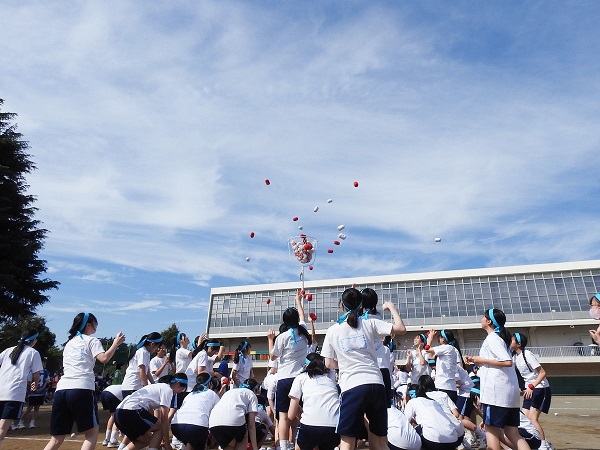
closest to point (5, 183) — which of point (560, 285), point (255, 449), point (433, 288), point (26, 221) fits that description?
point (26, 221)

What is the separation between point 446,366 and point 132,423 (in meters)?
5.27

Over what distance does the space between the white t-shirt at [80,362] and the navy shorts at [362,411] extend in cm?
286

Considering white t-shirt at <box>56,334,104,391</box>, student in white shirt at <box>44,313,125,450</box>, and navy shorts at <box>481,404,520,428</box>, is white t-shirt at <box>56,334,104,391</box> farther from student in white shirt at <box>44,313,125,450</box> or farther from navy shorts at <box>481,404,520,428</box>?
navy shorts at <box>481,404,520,428</box>

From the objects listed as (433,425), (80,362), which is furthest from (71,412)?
(433,425)

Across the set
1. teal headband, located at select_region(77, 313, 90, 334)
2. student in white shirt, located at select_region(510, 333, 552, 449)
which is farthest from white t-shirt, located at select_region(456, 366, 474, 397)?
teal headband, located at select_region(77, 313, 90, 334)

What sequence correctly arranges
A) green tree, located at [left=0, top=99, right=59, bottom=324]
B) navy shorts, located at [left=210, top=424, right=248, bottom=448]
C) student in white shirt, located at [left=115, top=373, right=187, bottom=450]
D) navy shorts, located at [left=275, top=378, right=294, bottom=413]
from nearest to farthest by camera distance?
navy shorts, located at [left=210, top=424, right=248, bottom=448] → student in white shirt, located at [left=115, top=373, right=187, bottom=450] → navy shorts, located at [left=275, top=378, right=294, bottom=413] → green tree, located at [left=0, top=99, right=59, bottom=324]

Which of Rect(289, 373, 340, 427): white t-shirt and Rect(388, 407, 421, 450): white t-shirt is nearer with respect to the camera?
Rect(289, 373, 340, 427): white t-shirt

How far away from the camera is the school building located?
36.7 meters

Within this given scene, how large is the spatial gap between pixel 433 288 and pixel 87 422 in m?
42.3

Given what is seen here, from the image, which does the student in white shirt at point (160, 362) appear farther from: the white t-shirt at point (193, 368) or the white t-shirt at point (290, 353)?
the white t-shirt at point (290, 353)

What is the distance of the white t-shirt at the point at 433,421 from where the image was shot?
17.4 ft

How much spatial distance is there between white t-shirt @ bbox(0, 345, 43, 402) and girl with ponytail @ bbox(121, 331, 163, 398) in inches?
54.1

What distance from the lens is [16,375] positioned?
6570 millimetres

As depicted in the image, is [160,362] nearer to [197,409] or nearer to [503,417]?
[197,409]
